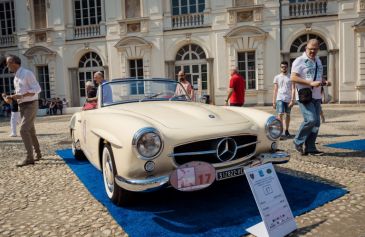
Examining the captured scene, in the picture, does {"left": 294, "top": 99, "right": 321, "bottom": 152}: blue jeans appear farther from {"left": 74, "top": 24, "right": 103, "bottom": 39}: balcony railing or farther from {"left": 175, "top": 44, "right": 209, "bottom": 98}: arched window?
{"left": 74, "top": 24, "right": 103, "bottom": 39}: balcony railing

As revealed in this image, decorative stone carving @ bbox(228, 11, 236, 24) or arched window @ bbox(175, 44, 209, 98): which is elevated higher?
decorative stone carving @ bbox(228, 11, 236, 24)

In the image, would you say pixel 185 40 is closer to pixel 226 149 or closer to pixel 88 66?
pixel 88 66

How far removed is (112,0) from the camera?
843 inches

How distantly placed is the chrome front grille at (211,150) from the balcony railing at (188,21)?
17.5 m

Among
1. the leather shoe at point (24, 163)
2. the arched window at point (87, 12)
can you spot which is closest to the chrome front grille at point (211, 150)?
the leather shoe at point (24, 163)

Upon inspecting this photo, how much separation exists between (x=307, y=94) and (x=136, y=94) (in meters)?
2.63

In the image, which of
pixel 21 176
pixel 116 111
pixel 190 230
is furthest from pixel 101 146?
pixel 21 176

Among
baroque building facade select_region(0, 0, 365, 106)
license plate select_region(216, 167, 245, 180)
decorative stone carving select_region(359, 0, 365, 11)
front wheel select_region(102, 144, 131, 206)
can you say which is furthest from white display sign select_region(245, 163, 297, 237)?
decorative stone carving select_region(359, 0, 365, 11)

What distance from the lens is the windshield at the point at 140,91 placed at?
15.6 ft

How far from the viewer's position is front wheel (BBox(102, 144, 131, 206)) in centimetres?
355

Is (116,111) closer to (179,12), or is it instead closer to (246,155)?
(246,155)

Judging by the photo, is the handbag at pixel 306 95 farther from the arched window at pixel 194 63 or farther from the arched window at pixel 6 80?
the arched window at pixel 6 80

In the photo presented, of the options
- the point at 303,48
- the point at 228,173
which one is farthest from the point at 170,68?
the point at 228,173

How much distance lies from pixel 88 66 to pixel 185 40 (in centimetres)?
698
